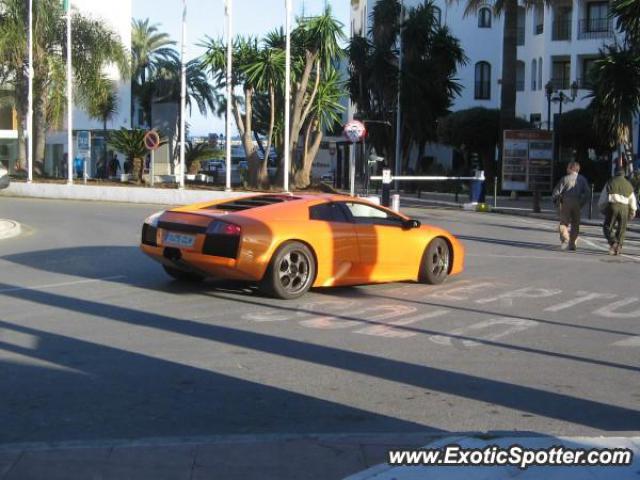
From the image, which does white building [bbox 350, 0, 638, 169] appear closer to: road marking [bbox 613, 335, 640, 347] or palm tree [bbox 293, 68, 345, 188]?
palm tree [bbox 293, 68, 345, 188]

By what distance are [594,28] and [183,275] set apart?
A: 4323 centimetres

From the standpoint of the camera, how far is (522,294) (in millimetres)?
11750

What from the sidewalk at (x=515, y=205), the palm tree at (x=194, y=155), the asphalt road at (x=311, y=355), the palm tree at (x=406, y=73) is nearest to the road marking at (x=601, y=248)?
the asphalt road at (x=311, y=355)

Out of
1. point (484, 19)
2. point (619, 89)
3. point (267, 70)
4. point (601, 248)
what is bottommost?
point (601, 248)

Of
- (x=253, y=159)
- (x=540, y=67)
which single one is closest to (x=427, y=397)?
(x=253, y=159)

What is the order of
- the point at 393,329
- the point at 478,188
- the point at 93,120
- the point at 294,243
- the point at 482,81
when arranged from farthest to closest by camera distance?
the point at 482,81 < the point at 93,120 < the point at 478,188 < the point at 294,243 < the point at 393,329

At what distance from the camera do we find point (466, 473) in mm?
4773

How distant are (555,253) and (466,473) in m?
12.8

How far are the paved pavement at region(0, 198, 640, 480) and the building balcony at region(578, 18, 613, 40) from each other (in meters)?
38.7

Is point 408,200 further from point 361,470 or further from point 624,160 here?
point 361,470

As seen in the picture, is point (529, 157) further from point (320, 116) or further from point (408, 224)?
point (408, 224)

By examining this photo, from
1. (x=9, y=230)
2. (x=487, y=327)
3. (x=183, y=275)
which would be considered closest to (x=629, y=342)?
(x=487, y=327)

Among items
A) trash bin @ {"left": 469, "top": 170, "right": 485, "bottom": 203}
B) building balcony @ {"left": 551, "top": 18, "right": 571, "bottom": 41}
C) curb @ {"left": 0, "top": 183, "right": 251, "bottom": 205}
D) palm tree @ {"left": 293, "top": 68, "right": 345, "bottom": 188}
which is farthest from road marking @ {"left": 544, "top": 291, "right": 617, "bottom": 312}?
building balcony @ {"left": 551, "top": 18, "right": 571, "bottom": 41}

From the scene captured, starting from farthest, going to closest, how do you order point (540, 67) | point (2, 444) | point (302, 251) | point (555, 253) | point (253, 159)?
point (540, 67)
point (253, 159)
point (555, 253)
point (302, 251)
point (2, 444)
